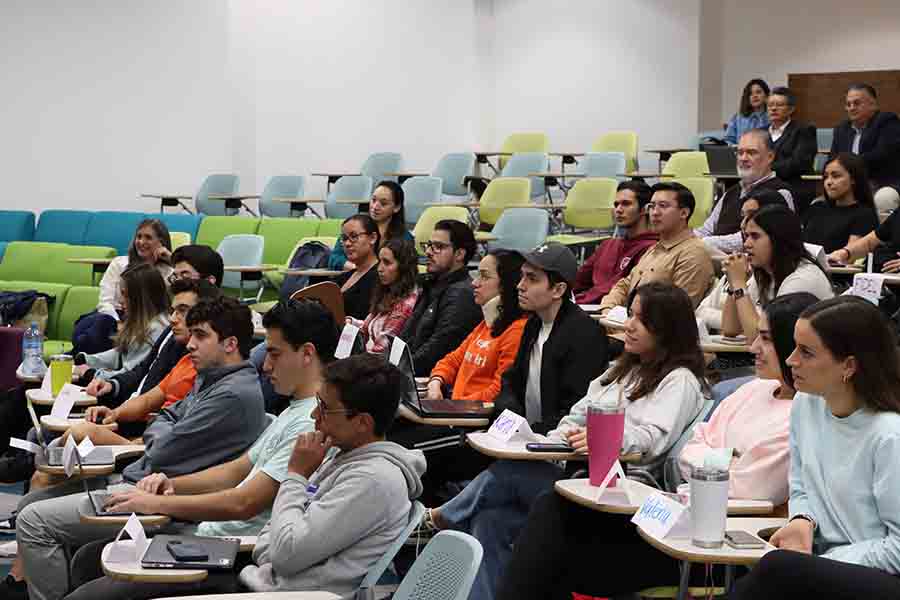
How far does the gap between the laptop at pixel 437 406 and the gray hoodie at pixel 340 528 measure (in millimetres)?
1376

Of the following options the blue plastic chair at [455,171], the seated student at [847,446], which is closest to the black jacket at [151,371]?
the seated student at [847,446]

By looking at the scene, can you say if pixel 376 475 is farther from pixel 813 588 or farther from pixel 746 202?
pixel 746 202

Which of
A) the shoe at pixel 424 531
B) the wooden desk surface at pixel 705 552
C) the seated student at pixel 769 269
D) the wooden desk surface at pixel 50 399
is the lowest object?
the shoe at pixel 424 531

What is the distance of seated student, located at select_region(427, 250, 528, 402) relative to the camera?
189 inches

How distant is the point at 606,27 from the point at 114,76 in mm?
5246

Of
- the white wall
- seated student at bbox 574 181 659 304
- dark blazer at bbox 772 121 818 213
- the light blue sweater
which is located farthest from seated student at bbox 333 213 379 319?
the white wall

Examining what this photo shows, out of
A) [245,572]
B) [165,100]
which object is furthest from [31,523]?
[165,100]

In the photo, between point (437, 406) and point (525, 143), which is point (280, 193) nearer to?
Result: point (525, 143)

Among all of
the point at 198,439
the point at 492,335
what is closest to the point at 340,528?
the point at 198,439

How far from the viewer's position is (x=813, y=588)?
2.45 m

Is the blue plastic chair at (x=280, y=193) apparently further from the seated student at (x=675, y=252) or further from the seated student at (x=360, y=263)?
the seated student at (x=675, y=252)

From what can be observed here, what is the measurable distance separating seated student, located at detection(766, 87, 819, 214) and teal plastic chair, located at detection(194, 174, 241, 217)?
5659 mm

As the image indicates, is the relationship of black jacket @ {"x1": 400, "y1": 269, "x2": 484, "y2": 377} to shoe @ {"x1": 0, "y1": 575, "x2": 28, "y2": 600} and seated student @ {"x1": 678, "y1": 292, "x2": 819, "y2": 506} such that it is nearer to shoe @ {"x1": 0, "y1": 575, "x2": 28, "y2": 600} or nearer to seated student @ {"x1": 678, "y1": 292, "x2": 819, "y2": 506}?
shoe @ {"x1": 0, "y1": 575, "x2": 28, "y2": 600}

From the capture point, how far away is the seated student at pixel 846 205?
6.35 metres
